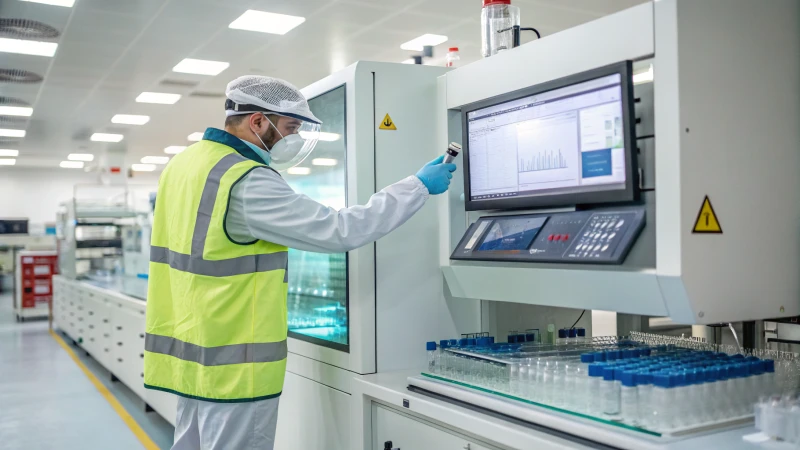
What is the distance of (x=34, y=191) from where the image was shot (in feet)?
57.4

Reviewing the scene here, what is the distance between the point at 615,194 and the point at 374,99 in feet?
2.88

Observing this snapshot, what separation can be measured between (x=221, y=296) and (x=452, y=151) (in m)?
0.76

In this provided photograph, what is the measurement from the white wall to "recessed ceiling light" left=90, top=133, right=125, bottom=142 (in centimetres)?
567

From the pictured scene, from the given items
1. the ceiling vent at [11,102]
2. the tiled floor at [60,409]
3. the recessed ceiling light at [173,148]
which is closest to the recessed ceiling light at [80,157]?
the recessed ceiling light at [173,148]

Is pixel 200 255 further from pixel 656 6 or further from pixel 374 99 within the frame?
pixel 656 6

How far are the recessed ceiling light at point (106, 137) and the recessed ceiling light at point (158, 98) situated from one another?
3.11m

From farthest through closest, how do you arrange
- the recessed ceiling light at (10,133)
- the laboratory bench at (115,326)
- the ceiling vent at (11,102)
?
the recessed ceiling light at (10,133)
the ceiling vent at (11,102)
the laboratory bench at (115,326)

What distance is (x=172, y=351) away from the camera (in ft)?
6.36

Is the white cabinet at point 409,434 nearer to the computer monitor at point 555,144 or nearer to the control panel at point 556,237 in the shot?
the control panel at point 556,237

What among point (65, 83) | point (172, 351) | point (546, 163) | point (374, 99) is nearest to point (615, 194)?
point (546, 163)

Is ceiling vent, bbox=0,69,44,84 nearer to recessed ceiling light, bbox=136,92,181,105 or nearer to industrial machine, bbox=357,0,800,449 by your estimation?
recessed ceiling light, bbox=136,92,181,105

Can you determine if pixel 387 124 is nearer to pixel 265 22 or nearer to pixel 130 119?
pixel 265 22

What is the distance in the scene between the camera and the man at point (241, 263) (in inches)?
69.1

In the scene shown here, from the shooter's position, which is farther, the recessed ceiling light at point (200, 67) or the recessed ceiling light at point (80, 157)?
the recessed ceiling light at point (80, 157)
